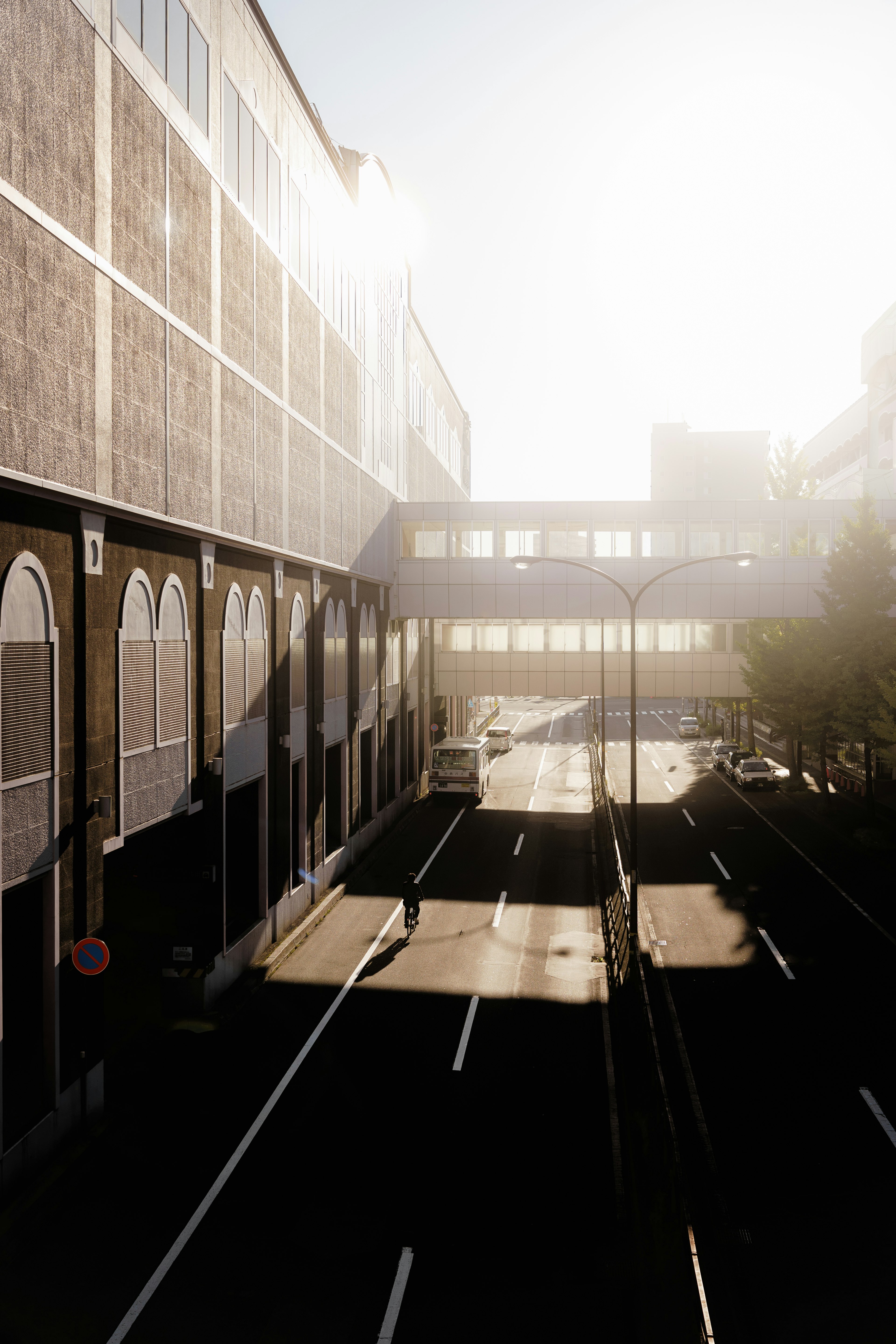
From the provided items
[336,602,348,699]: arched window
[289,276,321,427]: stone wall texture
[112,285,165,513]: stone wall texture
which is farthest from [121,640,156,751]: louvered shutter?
[336,602,348,699]: arched window

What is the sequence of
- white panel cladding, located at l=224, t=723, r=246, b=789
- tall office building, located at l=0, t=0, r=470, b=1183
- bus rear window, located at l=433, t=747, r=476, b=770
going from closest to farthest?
tall office building, located at l=0, t=0, r=470, b=1183
white panel cladding, located at l=224, t=723, r=246, b=789
bus rear window, located at l=433, t=747, r=476, b=770

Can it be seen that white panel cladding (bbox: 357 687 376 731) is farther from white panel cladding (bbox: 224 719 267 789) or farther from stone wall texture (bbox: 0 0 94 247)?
stone wall texture (bbox: 0 0 94 247)

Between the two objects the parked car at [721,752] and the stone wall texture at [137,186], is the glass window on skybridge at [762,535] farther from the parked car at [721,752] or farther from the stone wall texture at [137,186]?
the stone wall texture at [137,186]

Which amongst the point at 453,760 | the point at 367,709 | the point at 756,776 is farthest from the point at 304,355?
the point at 756,776

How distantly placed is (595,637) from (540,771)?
9.86 metres

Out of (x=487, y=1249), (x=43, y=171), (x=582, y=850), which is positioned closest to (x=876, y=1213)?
(x=487, y=1249)

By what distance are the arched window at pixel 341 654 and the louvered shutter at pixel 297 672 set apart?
337 cm

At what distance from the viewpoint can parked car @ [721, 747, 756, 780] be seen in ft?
157

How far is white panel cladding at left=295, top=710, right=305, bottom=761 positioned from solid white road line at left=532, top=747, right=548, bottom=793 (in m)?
23.3

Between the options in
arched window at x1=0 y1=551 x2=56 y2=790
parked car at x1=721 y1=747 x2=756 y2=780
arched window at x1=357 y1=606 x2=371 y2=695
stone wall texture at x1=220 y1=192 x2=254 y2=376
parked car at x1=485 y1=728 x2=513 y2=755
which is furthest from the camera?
parked car at x1=485 y1=728 x2=513 y2=755

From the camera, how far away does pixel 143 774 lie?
549 inches

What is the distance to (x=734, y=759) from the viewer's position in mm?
49375

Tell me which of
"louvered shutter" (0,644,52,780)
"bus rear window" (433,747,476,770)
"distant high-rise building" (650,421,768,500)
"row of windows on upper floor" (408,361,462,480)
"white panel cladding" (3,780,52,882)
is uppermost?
"distant high-rise building" (650,421,768,500)

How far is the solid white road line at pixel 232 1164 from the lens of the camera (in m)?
8.49
